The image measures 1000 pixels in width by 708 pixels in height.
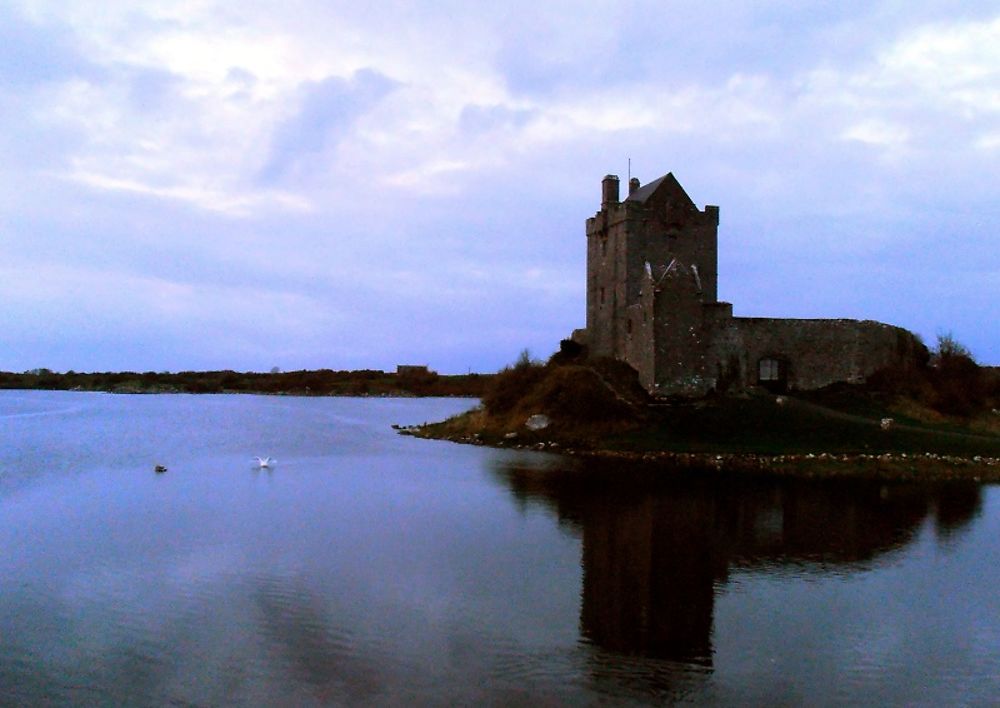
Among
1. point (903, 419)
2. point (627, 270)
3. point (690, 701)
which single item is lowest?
point (690, 701)

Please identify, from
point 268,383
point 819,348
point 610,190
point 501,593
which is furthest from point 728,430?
point 268,383

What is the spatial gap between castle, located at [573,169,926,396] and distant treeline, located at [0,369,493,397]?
8939 centimetres

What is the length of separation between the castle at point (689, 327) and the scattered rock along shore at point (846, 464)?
6299 millimetres

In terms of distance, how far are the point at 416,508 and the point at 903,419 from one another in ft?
75.1

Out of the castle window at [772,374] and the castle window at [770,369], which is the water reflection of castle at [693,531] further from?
the castle window at [770,369]

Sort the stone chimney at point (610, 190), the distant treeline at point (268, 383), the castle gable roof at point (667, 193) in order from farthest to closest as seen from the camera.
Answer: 1. the distant treeline at point (268, 383)
2. the stone chimney at point (610, 190)
3. the castle gable roof at point (667, 193)

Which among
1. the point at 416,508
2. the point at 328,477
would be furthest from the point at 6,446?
the point at 416,508

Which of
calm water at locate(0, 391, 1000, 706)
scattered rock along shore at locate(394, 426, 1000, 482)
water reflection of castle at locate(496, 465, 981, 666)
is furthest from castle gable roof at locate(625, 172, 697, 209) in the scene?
calm water at locate(0, 391, 1000, 706)

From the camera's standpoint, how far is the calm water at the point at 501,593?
32.9ft

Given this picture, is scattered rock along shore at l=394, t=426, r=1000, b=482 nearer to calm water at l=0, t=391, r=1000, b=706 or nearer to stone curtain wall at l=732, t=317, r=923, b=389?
calm water at l=0, t=391, r=1000, b=706

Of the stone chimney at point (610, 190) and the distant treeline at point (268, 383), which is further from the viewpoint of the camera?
the distant treeline at point (268, 383)

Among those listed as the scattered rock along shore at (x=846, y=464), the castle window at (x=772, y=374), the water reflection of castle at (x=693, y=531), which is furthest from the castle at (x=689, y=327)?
the water reflection of castle at (x=693, y=531)

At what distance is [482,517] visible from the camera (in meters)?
20.8

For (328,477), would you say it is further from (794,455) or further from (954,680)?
(954,680)
